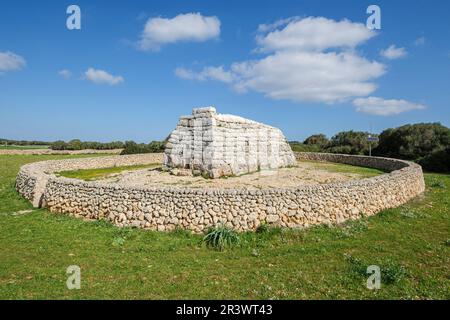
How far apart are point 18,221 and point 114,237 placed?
15.4 feet

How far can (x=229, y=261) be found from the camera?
8.45 metres

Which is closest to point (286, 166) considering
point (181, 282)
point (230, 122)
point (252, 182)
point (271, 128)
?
point (271, 128)

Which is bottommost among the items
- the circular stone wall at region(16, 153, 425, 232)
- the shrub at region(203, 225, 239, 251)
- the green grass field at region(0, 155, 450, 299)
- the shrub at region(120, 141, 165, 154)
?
the green grass field at region(0, 155, 450, 299)

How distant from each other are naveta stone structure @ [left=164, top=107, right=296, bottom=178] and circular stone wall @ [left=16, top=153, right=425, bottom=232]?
30.3 ft

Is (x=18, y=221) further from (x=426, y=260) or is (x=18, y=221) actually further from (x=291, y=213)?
(x=426, y=260)

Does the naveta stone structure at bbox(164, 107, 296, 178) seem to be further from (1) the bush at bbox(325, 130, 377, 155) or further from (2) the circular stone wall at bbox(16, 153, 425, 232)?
(1) the bush at bbox(325, 130, 377, 155)

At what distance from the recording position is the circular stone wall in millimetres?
10484

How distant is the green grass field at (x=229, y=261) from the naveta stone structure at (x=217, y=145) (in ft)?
34.3

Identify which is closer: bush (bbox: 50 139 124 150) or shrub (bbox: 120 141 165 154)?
shrub (bbox: 120 141 165 154)

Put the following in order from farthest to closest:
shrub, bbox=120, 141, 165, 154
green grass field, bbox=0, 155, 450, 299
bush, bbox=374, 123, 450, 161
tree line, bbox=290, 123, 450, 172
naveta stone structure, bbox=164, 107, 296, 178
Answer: shrub, bbox=120, 141, 165, 154 < bush, bbox=374, 123, 450, 161 < tree line, bbox=290, 123, 450, 172 < naveta stone structure, bbox=164, 107, 296, 178 < green grass field, bbox=0, 155, 450, 299

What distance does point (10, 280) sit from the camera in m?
7.29

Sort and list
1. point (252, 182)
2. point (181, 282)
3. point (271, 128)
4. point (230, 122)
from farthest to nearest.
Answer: point (271, 128), point (230, 122), point (252, 182), point (181, 282)

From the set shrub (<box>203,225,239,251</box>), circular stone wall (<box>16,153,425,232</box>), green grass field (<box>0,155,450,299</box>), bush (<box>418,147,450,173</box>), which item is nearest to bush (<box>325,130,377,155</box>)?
bush (<box>418,147,450,173</box>)

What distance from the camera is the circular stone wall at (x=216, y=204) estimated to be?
34.4 ft
